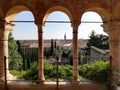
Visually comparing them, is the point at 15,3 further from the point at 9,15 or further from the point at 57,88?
the point at 57,88

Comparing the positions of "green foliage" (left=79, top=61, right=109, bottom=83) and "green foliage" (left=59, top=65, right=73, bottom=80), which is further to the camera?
"green foliage" (left=59, top=65, right=73, bottom=80)

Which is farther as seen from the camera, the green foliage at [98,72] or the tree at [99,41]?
the tree at [99,41]

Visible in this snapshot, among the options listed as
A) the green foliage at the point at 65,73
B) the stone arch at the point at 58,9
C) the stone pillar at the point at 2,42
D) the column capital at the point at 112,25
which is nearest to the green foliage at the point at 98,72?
the green foliage at the point at 65,73

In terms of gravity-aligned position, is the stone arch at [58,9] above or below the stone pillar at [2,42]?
above

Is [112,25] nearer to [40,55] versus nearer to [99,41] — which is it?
[40,55]

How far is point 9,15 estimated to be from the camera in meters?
9.70

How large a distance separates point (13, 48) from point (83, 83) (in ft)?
53.4

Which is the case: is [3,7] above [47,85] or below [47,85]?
above

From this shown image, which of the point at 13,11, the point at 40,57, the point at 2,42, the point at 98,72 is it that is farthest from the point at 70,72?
the point at 13,11

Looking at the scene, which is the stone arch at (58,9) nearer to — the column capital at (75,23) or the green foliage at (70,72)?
the column capital at (75,23)

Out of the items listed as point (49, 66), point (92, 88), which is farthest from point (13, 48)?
point (92, 88)

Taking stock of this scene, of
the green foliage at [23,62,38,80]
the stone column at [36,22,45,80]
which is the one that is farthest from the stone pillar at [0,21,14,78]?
the stone column at [36,22,45,80]

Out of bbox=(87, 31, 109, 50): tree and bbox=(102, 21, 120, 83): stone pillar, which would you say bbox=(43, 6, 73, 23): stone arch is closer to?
bbox=(102, 21, 120, 83): stone pillar

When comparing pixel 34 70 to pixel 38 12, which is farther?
pixel 34 70
